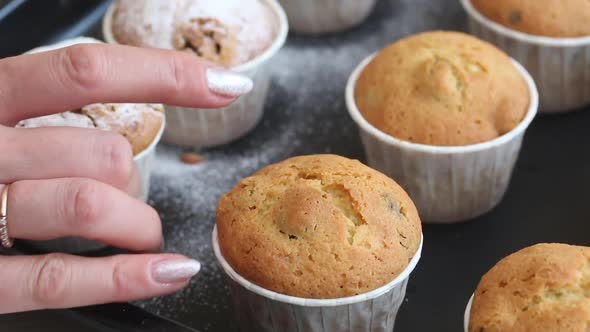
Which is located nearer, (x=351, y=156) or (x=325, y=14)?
(x=351, y=156)

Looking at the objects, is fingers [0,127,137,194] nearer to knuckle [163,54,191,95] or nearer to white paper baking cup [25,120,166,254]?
knuckle [163,54,191,95]

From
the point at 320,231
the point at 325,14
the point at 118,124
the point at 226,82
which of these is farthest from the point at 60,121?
the point at 325,14

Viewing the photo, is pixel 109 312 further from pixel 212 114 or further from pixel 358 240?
pixel 212 114

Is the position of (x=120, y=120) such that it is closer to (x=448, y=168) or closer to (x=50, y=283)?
(x=50, y=283)

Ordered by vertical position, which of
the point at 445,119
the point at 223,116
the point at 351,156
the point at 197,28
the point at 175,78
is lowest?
the point at 351,156

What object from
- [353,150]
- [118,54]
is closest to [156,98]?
[118,54]

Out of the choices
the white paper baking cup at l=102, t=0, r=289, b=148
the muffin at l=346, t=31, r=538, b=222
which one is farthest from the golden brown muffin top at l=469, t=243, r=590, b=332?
the white paper baking cup at l=102, t=0, r=289, b=148
